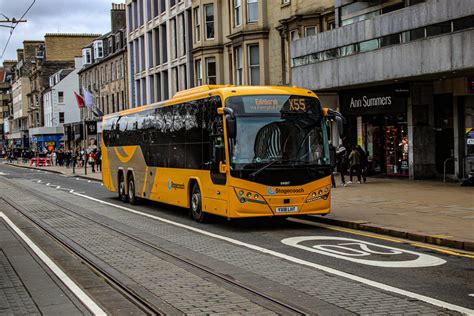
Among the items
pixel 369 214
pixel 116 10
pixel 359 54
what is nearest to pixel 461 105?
pixel 359 54

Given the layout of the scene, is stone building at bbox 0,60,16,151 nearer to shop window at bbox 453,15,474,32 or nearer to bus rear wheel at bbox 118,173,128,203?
bus rear wheel at bbox 118,173,128,203

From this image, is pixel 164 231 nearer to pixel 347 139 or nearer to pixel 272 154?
pixel 272 154

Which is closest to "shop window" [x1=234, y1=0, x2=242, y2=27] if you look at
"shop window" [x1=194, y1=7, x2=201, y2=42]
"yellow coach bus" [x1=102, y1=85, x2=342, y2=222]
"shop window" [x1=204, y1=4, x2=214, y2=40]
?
"shop window" [x1=204, y1=4, x2=214, y2=40]

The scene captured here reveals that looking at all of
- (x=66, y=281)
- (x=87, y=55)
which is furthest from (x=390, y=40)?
(x=87, y=55)

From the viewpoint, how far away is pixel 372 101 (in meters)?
29.2

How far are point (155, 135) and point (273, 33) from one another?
17.4m

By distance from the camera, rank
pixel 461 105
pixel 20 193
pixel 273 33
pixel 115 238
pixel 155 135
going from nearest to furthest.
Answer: pixel 115 238 < pixel 155 135 < pixel 461 105 < pixel 20 193 < pixel 273 33

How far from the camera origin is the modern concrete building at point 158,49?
47.7m

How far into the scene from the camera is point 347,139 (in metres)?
32.9

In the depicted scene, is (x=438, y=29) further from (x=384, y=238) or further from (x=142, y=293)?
(x=142, y=293)

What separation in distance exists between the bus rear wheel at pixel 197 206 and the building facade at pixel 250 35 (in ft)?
55.9

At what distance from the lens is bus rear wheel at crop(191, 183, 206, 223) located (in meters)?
16.7

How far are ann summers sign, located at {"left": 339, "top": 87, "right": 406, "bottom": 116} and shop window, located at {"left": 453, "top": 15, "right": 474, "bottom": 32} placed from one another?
5.47m

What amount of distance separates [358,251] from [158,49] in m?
44.4
